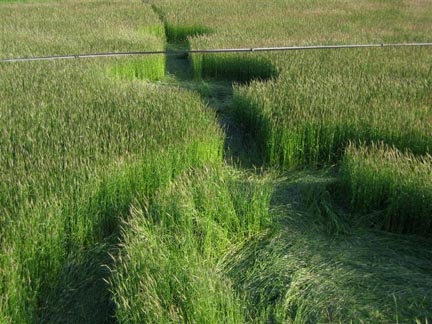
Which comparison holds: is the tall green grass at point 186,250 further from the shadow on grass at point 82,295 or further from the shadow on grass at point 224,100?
the shadow on grass at point 224,100

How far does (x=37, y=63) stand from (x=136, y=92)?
1.78 m

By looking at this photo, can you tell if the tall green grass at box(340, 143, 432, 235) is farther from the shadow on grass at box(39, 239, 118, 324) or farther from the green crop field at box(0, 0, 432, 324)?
the shadow on grass at box(39, 239, 118, 324)

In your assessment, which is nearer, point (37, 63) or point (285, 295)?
point (285, 295)

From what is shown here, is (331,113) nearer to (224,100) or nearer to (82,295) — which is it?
(224,100)

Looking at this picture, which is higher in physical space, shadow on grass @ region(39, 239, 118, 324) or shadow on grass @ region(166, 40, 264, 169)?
shadow on grass @ region(39, 239, 118, 324)

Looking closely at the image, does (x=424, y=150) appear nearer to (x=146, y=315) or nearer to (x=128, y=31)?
(x=146, y=315)

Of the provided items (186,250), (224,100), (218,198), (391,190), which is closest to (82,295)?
(186,250)

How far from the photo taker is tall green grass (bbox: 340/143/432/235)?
2.89m

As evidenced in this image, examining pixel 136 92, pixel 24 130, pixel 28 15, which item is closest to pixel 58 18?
pixel 28 15

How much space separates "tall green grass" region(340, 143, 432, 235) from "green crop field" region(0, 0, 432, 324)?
0.01 metres

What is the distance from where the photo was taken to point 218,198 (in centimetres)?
283

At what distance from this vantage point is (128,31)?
8.28 m

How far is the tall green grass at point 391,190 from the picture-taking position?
289 centimetres

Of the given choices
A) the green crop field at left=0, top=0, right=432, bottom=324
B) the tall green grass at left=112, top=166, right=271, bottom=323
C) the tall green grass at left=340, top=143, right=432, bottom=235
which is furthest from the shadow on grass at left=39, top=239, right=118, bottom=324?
the tall green grass at left=340, top=143, right=432, bottom=235
